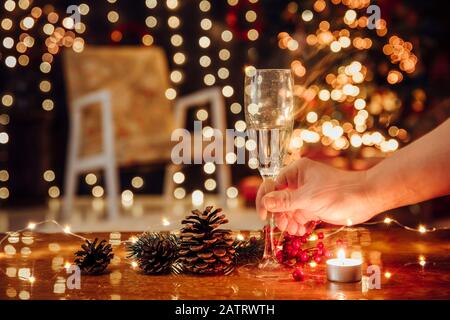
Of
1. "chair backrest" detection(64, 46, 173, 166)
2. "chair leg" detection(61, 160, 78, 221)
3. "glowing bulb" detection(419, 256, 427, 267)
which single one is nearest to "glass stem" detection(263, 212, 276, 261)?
"glowing bulb" detection(419, 256, 427, 267)

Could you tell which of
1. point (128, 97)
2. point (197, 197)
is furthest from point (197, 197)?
point (128, 97)

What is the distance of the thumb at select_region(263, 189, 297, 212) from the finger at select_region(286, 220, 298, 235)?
0.05 meters

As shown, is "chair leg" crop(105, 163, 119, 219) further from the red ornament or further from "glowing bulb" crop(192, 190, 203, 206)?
the red ornament

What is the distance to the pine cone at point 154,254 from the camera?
3.23 ft

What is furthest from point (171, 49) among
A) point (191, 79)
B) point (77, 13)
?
point (77, 13)

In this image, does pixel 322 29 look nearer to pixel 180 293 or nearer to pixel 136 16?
pixel 136 16

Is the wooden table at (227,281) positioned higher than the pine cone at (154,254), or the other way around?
the pine cone at (154,254)

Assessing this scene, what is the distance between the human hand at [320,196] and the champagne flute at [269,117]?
4cm

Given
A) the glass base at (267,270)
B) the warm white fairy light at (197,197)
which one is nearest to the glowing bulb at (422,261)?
the glass base at (267,270)

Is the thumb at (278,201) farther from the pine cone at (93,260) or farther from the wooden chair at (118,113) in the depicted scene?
the wooden chair at (118,113)

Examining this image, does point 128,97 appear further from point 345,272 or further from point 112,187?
point 345,272

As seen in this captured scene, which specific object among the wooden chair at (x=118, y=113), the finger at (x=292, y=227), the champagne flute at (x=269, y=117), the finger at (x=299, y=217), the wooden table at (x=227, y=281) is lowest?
the wooden table at (x=227, y=281)

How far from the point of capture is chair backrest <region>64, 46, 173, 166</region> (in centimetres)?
350
